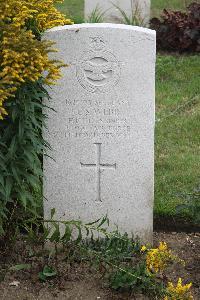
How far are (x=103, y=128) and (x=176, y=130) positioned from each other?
8.48ft

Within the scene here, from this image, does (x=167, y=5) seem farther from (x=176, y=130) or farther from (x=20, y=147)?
(x=20, y=147)

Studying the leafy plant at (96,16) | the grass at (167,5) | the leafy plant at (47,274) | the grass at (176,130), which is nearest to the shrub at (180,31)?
the grass at (176,130)

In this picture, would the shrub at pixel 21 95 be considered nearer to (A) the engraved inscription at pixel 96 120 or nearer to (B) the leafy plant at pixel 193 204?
(A) the engraved inscription at pixel 96 120

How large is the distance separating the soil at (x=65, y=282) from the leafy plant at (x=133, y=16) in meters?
5.92

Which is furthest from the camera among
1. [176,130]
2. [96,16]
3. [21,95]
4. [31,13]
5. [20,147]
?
[96,16]

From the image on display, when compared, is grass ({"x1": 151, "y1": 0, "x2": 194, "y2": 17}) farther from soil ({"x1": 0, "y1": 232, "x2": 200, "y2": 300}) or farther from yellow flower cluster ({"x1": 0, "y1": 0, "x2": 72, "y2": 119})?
yellow flower cluster ({"x1": 0, "y1": 0, "x2": 72, "y2": 119})

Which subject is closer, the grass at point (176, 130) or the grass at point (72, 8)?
the grass at point (176, 130)

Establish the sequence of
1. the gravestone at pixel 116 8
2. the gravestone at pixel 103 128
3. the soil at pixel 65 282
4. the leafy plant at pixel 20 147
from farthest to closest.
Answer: the gravestone at pixel 116 8
the gravestone at pixel 103 128
the soil at pixel 65 282
the leafy plant at pixel 20 147

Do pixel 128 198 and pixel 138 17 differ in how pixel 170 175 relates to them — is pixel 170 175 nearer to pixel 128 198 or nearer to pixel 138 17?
pixel 128 198

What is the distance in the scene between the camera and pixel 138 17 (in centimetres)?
1091

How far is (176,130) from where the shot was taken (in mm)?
7656

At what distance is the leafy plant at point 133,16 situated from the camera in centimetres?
1073

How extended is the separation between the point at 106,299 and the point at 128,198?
75 cm

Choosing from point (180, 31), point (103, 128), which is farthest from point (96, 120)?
point (180, 31)
